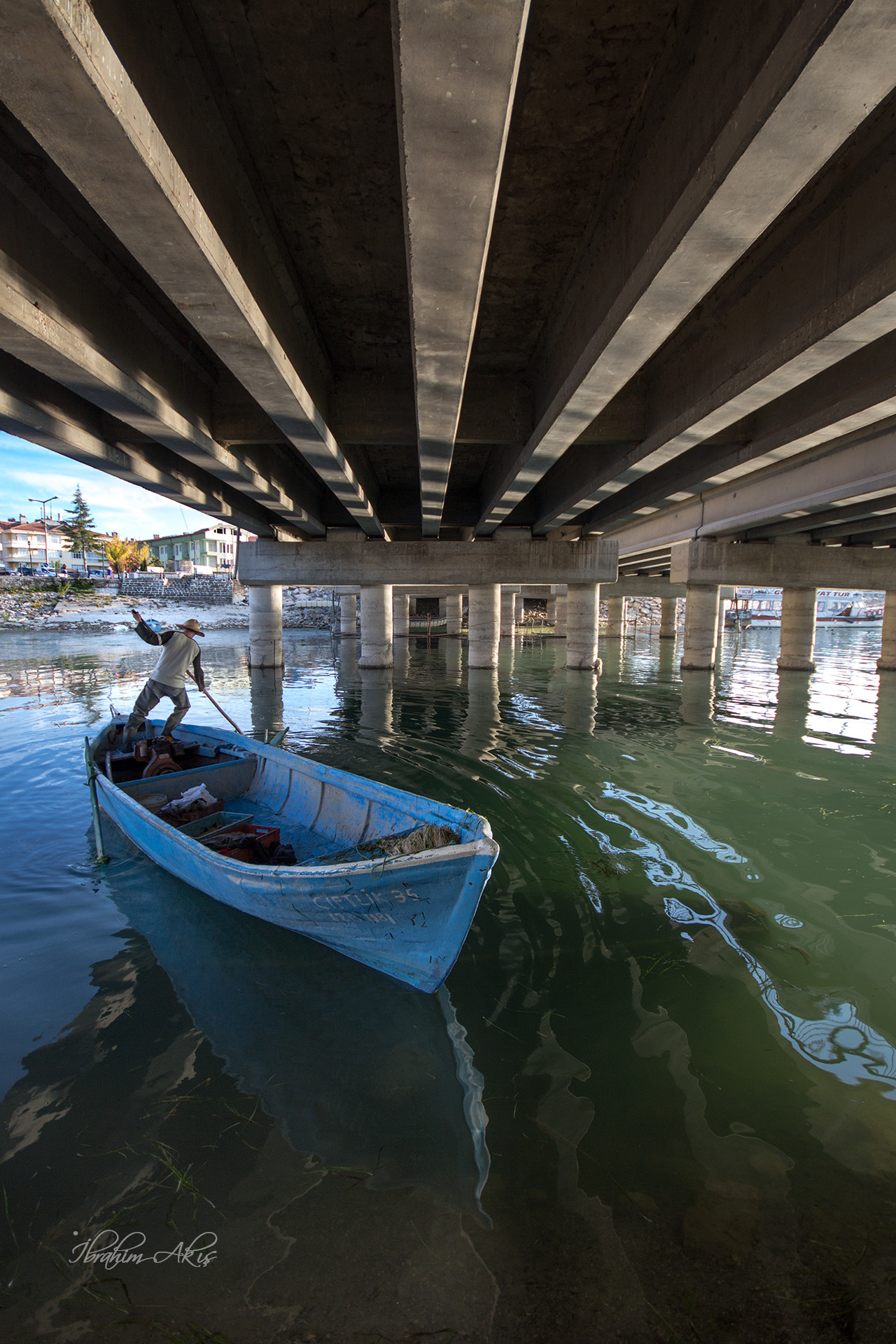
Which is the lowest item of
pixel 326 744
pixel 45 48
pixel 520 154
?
pixel 326 744

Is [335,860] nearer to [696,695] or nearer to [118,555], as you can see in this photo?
[696,695]

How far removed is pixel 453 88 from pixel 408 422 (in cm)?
687

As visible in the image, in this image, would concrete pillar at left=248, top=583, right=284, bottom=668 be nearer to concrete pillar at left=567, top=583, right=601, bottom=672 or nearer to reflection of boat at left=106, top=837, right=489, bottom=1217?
concrete pillar at left=567, top=583, right=601, bottom=672

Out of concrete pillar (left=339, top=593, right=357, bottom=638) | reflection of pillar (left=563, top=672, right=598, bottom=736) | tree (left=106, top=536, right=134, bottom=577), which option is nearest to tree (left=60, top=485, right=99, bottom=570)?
tree (left=106, top=536, right=134, bottom=577)

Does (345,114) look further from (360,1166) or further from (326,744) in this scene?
(326,744)

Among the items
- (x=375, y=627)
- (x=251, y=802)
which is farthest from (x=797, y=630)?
(x=251, y=802)

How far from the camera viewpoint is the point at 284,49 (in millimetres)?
4270

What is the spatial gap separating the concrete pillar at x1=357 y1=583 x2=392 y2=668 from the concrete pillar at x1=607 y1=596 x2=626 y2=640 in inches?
945

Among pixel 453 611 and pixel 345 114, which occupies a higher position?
pixel 345 114

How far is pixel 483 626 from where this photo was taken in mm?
26703

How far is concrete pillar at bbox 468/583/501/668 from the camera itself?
26516 mm

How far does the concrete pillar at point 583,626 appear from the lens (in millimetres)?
27391

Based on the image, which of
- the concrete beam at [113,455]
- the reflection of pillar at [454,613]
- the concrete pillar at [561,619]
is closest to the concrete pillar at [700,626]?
the concrete beam at [113,455]

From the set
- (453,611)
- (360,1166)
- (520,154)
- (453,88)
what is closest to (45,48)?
(453,88)
